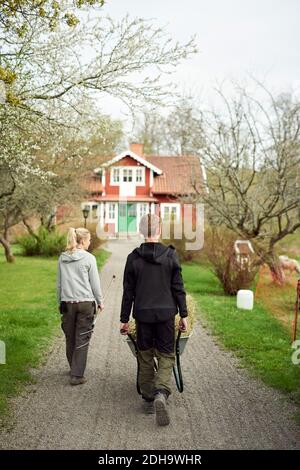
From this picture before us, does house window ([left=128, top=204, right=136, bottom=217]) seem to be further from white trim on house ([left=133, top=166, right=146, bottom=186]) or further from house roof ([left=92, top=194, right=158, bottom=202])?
white trim on house ([left=133, top=166, right=146, bottom=186])

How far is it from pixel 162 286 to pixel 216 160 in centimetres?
1233

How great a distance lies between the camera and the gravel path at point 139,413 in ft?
16.9

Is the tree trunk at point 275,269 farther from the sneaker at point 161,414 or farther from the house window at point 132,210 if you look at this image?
the house window at point 132,210

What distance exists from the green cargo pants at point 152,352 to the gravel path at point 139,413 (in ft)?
0.94

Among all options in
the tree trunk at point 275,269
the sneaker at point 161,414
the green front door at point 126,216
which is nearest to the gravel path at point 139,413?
the sneaker at point 161,414

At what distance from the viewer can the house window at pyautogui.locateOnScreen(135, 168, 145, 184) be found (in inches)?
1807

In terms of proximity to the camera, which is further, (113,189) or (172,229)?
(113,189)

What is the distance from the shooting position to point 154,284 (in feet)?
19.9

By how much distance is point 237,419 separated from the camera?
5758 millimetres

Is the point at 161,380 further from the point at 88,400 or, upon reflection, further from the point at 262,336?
the point at 262,336

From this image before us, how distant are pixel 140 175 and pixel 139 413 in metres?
40.6

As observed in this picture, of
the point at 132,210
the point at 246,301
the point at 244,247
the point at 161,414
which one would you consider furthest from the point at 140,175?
the point at 161,414

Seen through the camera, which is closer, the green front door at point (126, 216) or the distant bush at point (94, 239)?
the distant bush at point (94, 239)
